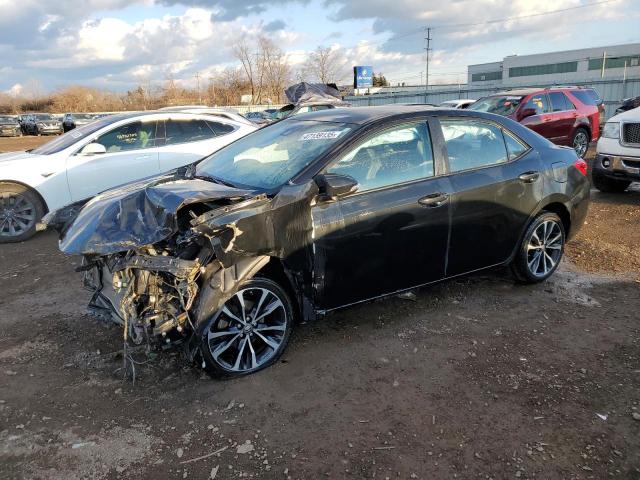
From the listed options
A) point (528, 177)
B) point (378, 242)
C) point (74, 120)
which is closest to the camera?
point (378, 242)

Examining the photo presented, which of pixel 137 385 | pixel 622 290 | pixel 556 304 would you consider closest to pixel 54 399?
pixel 137 385

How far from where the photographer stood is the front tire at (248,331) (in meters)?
3.25

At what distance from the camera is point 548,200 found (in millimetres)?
4594

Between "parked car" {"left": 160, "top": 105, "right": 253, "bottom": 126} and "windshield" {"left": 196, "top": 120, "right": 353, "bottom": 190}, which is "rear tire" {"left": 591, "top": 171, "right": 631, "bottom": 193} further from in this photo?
"windshield" {"left": 196, "top": 120, "right": 353, "bottom": 190}

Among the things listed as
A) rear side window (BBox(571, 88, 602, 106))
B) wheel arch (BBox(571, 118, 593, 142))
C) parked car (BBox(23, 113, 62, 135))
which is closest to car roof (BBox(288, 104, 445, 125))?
wheel arch (BBox(571, 118, 593, 142))

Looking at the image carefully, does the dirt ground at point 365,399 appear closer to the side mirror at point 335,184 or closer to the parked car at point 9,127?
the side mirror at point 335,184

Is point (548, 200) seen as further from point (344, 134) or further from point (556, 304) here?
point (344, 134)

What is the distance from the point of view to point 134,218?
3.29 metres

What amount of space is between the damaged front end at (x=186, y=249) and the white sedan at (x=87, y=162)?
3.74 meters

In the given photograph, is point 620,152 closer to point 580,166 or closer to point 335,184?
point 580,166

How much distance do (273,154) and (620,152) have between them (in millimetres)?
6415

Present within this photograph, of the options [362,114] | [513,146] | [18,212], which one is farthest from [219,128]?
[513,146]

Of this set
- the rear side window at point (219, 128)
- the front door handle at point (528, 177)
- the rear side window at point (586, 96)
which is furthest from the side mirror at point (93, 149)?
the rear side window at point (586, 96)

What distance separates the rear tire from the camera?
332 inches
